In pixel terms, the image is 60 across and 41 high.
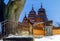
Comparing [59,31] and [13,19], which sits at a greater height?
[13,19]

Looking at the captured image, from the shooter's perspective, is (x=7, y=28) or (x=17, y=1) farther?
(x=17, y=1)

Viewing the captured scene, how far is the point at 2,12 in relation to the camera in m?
5.11

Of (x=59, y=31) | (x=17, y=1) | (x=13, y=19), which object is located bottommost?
(x=59, y=31)

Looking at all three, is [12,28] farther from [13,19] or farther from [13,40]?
[13,40]

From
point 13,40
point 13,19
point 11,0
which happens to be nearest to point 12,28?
point 13,19

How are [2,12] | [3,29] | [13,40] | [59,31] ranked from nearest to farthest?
1. [13,40]
2. [3,29]
3. [2,12]
4. [59,31]

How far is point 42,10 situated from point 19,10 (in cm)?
370

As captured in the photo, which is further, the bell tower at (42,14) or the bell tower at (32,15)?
the bell tower at (42,14)

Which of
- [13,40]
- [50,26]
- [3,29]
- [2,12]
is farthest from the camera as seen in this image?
[50,26]

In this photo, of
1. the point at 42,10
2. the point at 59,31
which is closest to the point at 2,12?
the point at 59,31

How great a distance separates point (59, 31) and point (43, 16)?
1.59 meters

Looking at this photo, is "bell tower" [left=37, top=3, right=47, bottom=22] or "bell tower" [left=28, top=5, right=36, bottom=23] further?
"bell tower" [left=37, top=3, right=47, bottom=22]

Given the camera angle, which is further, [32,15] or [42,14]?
[32,15]

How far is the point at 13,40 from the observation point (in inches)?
61.4
